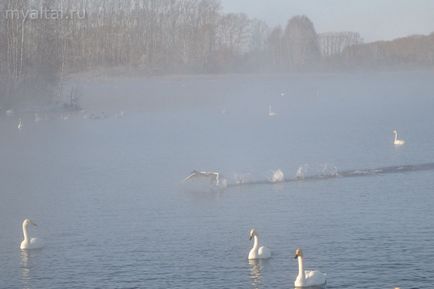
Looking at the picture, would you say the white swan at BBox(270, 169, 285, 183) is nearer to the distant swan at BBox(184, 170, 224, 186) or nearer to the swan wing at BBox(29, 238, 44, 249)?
the distant swan at BBox(184, 170, 224, 186)

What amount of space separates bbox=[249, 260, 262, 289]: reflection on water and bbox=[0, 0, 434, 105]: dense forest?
70833 millimetres

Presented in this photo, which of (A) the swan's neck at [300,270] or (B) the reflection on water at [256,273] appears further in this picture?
(B) the reflection on water at [256,273]

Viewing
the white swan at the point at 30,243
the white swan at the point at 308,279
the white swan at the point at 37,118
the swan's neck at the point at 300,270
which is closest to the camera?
the white swan at the point at 308,279

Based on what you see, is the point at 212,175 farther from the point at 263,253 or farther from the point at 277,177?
the point at 263,253

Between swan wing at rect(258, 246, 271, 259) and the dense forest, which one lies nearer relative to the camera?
swan wing at rect(258, 246, 271, 259)

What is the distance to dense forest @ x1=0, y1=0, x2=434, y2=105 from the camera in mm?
105463

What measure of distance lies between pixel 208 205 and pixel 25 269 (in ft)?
25.9

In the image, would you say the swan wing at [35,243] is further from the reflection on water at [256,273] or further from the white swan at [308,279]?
the white swan at [308,279]

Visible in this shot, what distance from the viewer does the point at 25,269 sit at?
62.6 feet

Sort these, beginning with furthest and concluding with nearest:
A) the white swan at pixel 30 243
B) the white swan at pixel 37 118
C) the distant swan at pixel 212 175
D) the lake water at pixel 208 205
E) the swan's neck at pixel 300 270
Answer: the white swan at pixel 37 118 → the distant swan at pixel 212 175 → the white swan at pixel 30 243 → the lake water at pixel 208 205 → the swan's neck at pixel 300 270

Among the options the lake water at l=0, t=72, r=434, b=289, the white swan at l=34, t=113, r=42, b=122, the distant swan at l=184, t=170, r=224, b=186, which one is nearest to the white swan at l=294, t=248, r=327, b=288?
the lake water at l=0, t=72, r=434, b=289

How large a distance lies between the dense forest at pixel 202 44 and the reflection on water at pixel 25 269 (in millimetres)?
68426

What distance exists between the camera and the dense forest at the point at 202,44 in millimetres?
105463

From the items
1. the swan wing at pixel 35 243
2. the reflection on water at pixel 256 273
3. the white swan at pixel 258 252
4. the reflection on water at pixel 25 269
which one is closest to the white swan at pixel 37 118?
the swan wing at pixel 35 243
